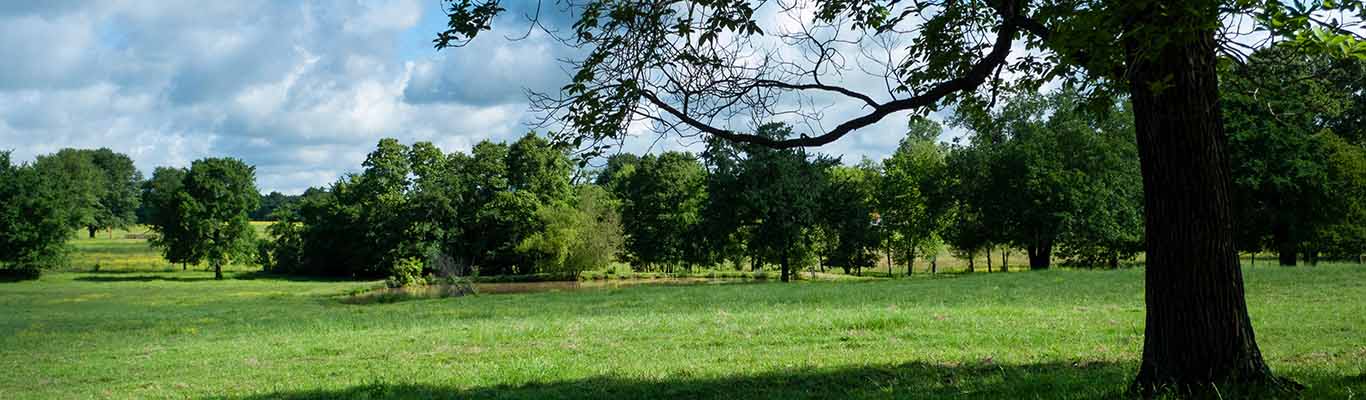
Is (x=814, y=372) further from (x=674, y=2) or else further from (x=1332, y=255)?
(x=1332, y=255)

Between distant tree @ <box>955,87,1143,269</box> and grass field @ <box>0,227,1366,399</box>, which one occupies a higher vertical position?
distant tree @ <box>955,87,1143,269</box>

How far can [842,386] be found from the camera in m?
9.21

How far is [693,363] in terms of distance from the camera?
38.5ft

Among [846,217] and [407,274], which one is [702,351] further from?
[846,217]

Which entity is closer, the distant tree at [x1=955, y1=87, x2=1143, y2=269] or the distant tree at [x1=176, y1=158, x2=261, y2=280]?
the distant tree at [x1=955, y1=87, x2=1143, y2=269]

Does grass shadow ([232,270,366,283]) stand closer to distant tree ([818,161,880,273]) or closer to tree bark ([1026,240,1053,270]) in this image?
distant tree ([818,161,880,273])

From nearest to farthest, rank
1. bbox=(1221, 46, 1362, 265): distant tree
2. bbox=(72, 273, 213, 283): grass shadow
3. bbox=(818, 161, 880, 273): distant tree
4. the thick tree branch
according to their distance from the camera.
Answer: the thick tree branch, bbox=(1221, 46, 1362, 265): distant tree, bbox=(818, 161, 880, 273): distant tree, bbox=(72, 273, 213, 283): grass shadow

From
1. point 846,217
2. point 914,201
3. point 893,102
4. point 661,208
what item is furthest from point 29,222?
point 893,102

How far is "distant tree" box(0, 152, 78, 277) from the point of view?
61781 millimetres

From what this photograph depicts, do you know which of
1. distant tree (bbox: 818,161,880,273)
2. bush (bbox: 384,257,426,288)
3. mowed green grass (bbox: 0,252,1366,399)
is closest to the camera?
mowed green grass (bbox: 0,252,1366,399)

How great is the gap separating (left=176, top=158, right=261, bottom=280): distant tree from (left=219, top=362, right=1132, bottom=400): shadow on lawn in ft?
219

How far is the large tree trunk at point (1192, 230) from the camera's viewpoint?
6.80 metres

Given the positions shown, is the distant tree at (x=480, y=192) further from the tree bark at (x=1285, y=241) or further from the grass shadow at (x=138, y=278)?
the tree bark at (x=1285, y=241)

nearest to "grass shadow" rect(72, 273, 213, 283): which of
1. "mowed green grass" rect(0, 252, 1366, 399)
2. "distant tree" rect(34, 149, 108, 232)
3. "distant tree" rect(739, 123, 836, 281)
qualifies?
"distant tree" rect(34, 149, 108, 232)
